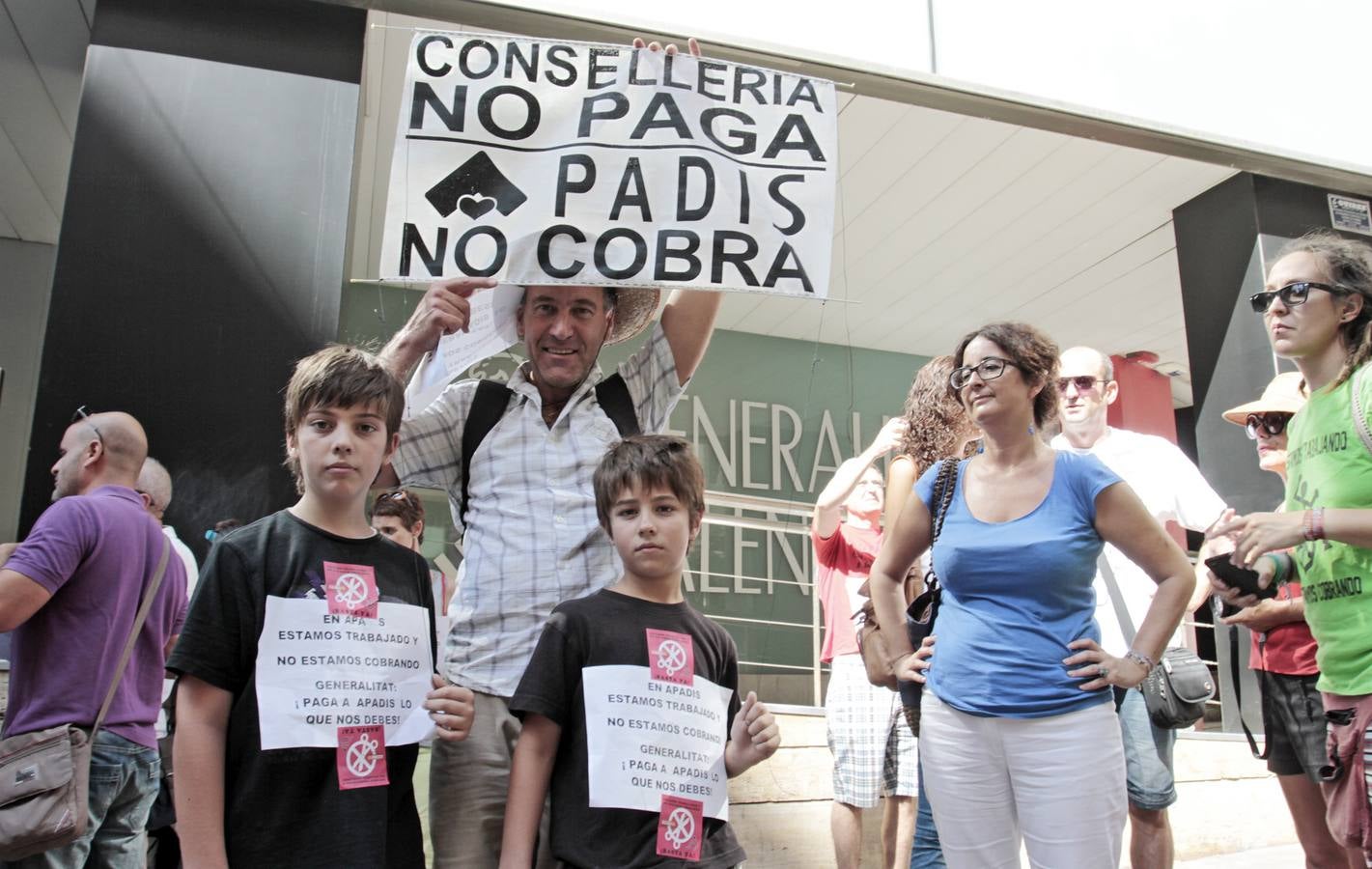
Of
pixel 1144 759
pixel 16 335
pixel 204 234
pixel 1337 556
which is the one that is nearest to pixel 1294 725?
pixel 1144 759

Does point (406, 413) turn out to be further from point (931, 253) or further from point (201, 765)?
point (931, 253)

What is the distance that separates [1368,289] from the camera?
2.48 m

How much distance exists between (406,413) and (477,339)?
0.29 m

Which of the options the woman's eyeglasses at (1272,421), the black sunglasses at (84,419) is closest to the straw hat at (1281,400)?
the woman's eyeglasses at (1272,421)

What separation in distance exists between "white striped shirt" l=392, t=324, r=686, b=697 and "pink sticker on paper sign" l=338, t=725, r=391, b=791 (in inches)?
8.9

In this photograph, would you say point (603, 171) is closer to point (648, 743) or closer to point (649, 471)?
point (649, 471)

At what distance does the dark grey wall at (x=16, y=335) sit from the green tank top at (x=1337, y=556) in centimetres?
713

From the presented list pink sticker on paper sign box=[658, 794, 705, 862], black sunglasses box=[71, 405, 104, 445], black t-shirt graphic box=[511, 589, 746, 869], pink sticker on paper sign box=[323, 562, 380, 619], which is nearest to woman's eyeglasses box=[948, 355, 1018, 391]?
black t-shirt graphic box=[511, 589, 746, 869]

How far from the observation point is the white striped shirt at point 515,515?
6.41 ft

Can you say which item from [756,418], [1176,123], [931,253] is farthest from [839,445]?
[1176,123]

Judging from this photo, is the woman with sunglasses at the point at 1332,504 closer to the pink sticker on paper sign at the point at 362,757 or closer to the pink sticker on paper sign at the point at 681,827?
the pink sticker on paper sign at the point at 681,827

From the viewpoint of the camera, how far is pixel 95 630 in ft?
8.41

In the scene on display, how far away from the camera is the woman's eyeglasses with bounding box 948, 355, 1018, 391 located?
94.1 inches

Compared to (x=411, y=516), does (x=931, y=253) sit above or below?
above
